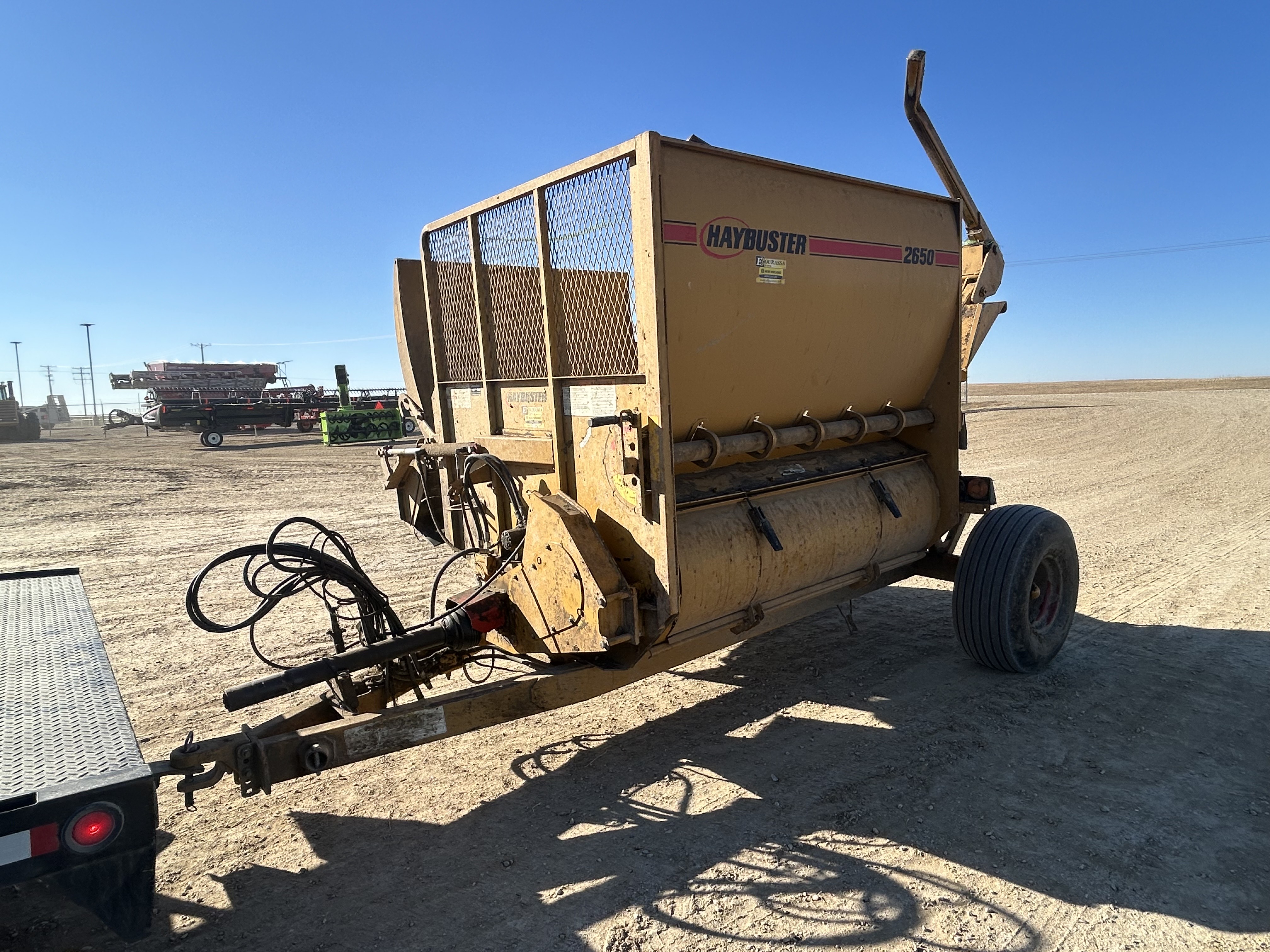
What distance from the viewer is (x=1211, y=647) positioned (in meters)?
5.19

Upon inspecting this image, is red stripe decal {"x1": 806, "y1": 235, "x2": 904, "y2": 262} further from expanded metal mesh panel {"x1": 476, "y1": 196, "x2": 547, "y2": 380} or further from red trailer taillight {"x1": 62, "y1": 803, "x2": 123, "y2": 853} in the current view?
red trailer taillight {"x1": 62, "y1": 803, "x2": 123, "y2": 853}

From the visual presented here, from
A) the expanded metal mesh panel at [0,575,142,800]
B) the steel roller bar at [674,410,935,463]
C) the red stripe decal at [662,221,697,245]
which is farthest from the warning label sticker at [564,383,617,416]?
the expanded metal mesh panel at [0,575,142,800]

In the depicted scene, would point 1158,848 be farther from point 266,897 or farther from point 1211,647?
point 266,897

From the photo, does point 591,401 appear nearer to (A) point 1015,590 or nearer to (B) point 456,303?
(B) point 456,303

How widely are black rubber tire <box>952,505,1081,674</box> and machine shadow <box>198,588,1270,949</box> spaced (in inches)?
7.8

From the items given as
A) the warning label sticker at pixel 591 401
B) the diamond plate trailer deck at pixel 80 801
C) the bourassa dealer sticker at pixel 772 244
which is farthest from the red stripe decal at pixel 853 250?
the diamond plate trailer deck at pixel 80 801

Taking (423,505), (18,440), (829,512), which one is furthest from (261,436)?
(829,512)

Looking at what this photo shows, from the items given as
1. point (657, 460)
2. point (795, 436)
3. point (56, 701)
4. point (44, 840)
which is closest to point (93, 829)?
point (44, 840)

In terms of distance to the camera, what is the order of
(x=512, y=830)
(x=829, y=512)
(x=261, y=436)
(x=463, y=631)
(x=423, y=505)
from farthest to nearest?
1. (x=261, y=436)
2. (x=423, y=505)
3. (x=829, y=512)
4. (x=463, y=631)
5. (x=512, y=830)

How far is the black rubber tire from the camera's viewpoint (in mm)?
4680

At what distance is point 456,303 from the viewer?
186 inches

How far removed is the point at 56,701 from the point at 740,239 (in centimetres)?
332

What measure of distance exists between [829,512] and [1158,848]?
2079mm

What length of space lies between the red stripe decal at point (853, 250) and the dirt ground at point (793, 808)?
8.45ft
